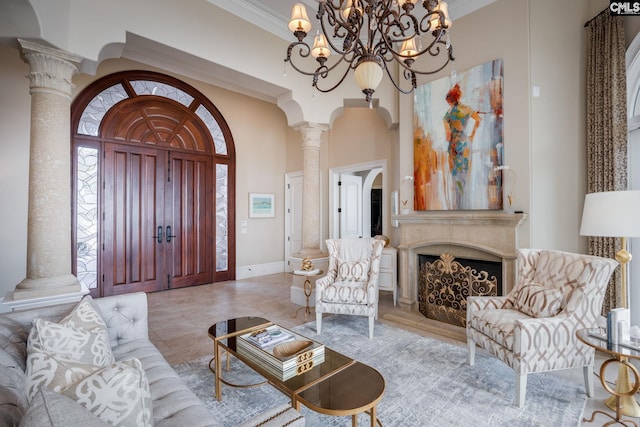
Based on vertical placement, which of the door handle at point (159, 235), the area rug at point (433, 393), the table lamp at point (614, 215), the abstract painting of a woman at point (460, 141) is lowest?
the area rug at point (433, 393)

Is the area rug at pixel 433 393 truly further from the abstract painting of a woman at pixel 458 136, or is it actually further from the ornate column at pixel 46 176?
the abstract painting of a woman at pixel 458 136

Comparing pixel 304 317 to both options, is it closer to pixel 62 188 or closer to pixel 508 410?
pixel 508 410

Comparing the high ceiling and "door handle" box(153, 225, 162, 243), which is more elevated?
the high ceiling

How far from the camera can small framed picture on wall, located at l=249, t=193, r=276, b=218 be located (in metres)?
6.75

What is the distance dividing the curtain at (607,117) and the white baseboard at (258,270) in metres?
5.53

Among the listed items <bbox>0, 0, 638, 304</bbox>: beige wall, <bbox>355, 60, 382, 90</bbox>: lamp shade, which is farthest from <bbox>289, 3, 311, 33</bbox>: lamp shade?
<bbox>0, 0, 638, 304</bbox>: beige wall

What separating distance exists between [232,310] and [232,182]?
292 centimetres

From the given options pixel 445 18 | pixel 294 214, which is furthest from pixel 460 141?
pixel 294 214

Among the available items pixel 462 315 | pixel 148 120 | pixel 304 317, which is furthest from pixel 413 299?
pixel 148 120

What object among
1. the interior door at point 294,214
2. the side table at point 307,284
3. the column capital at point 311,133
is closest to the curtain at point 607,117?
the side table at point 307,284

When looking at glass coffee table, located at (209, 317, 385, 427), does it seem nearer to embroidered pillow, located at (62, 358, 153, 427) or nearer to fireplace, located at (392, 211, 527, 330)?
embroidered pillow, located at (62, 358, 153, 427)

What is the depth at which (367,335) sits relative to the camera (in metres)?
3.42

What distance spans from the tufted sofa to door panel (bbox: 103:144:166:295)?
10.9 ft

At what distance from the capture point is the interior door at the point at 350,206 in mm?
6516
